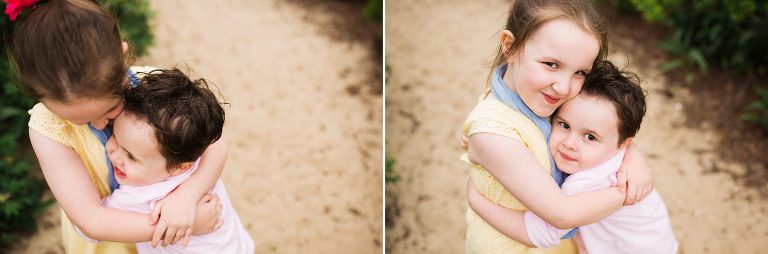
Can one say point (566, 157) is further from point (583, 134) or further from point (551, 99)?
point (551, 99)

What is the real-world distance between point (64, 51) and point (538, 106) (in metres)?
1.41

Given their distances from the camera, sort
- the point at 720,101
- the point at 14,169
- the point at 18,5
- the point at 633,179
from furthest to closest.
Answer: the point at 720,101 < the point at 14,169 < the point at 633,179 < the point at 18,5

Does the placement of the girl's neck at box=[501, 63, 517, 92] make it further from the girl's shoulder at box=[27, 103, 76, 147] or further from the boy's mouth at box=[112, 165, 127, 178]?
the girl's shoulder at box=[27, 103, 76, 147]

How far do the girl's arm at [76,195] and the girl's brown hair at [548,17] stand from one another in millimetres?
1366

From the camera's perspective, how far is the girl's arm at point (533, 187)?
6.88ft

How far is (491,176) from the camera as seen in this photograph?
2369 mm

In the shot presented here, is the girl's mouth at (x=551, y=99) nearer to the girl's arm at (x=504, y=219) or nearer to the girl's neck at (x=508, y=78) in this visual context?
the girl's neck at (x=508, y=78)

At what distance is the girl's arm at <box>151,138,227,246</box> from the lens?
2160 millimetres

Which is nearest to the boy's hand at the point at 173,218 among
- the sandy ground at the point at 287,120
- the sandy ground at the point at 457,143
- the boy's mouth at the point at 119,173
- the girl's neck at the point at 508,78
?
the boy's mouth at the point at 119,173

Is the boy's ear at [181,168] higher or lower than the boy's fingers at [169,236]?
higher

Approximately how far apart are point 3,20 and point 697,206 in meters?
4.37

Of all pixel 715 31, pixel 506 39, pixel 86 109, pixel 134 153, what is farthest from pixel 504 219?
pixel 715 31

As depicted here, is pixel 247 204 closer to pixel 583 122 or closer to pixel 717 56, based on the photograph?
pixel 583 122

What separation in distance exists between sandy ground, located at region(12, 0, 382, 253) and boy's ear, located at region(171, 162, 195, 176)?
1768mm
